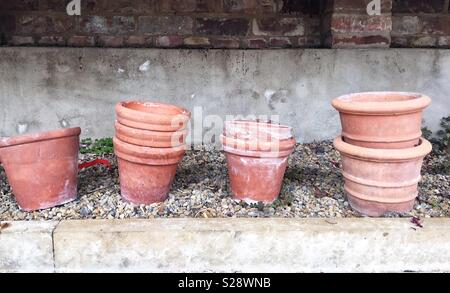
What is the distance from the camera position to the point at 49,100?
3830mm

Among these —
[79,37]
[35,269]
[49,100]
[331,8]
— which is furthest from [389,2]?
[35,269]

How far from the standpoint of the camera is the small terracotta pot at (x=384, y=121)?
7.59ft

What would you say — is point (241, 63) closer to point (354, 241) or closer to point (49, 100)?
point (49, 100)

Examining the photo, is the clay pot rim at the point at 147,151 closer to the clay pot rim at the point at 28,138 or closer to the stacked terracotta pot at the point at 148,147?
the stacked terracotta pot at the point at 148,147

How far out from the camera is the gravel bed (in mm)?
2551

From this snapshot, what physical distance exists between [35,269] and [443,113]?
3.69m

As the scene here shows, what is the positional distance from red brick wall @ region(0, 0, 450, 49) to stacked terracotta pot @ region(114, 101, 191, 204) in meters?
1.68

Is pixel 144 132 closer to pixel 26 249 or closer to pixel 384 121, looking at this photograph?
pixel 26 249

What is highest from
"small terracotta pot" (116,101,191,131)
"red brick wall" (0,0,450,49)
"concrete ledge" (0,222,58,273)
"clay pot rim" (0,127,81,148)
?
"red brick wall" (0,0,450,49)

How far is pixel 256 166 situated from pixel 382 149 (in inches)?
28.8

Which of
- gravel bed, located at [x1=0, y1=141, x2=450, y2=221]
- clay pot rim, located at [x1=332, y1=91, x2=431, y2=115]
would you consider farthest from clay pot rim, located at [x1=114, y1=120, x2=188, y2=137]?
clay pot rim, located at [x1=332, y1=91, x2=431, y2=115]

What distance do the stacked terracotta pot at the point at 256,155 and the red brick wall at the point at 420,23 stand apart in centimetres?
231

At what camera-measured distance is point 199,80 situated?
3854mm

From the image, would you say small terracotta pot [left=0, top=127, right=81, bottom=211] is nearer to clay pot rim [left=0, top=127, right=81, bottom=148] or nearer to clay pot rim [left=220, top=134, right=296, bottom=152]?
clay pot rim [left=0, top=127, right=81, bottom=148]
